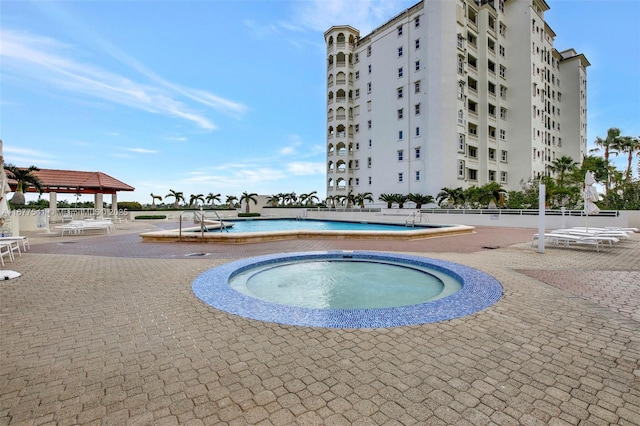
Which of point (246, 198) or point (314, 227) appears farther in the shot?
point (246, 198)

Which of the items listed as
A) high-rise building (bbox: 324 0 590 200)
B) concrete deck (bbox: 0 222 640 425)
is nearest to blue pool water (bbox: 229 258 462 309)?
concrete deck (bbox: 0 222 640 425)

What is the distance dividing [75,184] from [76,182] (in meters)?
0.48

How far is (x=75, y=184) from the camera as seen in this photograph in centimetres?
2267

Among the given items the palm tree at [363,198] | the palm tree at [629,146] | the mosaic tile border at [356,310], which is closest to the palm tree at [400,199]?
the palm tree at [363,198]

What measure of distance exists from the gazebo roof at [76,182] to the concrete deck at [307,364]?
73.0ft

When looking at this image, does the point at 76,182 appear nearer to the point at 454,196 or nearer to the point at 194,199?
the point at 194,199

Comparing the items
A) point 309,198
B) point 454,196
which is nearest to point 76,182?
point 309,198

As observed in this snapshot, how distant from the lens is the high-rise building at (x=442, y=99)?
31109 mm

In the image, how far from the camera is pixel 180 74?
16297 millimetres

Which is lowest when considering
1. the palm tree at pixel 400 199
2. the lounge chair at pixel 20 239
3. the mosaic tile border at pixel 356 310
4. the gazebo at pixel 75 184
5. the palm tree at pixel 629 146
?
the mosaic tile border at pixel 356 310

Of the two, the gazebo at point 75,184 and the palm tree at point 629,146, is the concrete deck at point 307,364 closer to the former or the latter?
the gazebo at point 75,184

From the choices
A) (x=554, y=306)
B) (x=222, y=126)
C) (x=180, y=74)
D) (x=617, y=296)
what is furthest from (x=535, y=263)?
(x=222, y=126)

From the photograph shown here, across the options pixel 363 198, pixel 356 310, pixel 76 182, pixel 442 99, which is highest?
pixel 442 99

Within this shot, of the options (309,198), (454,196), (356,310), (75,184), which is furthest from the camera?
(309,198)
